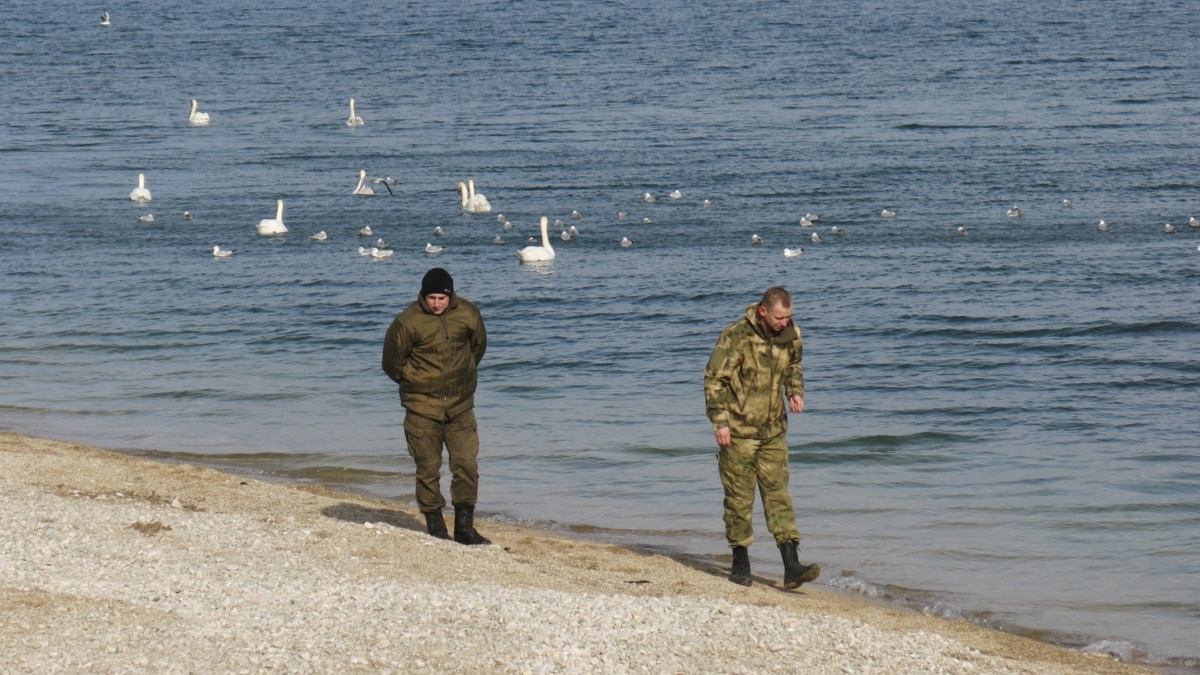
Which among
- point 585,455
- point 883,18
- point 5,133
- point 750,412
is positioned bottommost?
point 585,455

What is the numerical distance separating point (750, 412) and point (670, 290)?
1384 centimetres

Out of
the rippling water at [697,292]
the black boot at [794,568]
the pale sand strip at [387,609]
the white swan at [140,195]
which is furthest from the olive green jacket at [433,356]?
the white swan at [140,195]

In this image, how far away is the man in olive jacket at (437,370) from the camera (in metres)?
9.32

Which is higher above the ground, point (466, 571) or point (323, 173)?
point (323, 173)

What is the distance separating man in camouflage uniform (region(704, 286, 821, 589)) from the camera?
29.1 feet

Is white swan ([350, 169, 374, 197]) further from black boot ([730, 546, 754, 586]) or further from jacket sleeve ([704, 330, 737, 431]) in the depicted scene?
jacket sleeve ([704, 330, 737, 431])

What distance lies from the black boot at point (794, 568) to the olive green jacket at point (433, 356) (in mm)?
2272

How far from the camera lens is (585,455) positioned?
14.3m

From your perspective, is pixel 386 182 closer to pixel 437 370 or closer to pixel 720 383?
pixel 437 370

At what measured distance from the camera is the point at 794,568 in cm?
955

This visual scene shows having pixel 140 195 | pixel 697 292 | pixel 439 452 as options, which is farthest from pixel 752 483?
pixel 140 195

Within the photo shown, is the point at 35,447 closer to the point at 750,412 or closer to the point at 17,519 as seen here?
the point at 17,519

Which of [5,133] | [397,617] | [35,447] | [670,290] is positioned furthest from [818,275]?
[5,133]

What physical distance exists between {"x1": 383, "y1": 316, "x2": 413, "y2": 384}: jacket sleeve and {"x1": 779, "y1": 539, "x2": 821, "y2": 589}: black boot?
2.65 m
